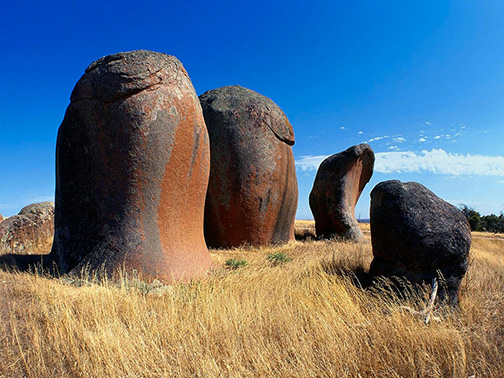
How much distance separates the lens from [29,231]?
21.3 ft

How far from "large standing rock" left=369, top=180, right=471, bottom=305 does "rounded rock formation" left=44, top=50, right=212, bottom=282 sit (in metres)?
2.19

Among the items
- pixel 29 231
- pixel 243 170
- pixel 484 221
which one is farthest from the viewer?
pixel 484 221

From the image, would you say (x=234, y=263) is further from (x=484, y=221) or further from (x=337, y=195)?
(x=484, y=221)

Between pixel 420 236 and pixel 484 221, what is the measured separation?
2545 centimetres

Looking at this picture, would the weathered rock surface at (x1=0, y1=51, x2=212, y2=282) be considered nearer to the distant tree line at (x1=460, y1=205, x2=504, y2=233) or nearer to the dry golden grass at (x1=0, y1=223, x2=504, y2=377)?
the dry golden grass at (x1=0, y1=223, x2=504, y2=377)

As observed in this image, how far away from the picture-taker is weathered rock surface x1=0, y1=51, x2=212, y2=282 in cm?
357

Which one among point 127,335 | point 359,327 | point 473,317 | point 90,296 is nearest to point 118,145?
point 90,296

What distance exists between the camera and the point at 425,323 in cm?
265

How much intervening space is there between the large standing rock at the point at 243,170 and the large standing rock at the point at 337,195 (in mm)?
2754

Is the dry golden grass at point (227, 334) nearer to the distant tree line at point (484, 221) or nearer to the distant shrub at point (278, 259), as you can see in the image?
the distant shrub at point (278, 259)

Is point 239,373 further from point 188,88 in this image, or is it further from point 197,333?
point 188,88

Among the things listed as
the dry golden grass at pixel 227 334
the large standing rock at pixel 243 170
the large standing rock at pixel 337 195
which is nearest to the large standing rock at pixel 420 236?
the dry golden grass at pixel 227 334

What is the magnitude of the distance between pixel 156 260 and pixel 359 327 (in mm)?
2143

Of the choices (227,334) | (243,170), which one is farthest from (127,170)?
(243,170)
